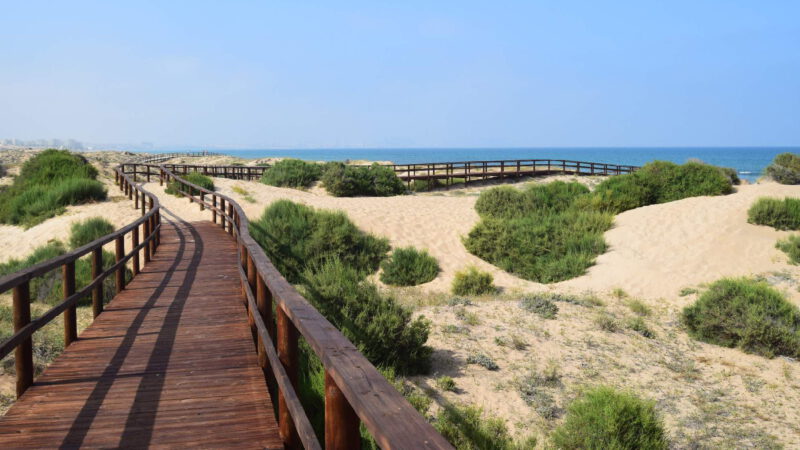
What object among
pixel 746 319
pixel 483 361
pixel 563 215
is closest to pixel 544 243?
pixel 563 215

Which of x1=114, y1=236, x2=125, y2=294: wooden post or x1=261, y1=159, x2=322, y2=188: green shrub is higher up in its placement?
x1=261, y1=159, x2=322, y2=188: green shrub

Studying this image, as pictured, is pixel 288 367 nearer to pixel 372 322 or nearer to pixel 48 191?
pixel 372 322

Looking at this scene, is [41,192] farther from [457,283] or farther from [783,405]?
[783,405]

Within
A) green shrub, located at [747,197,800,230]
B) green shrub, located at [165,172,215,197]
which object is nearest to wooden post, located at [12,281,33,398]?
green shrub, located at [747,197,800,230]

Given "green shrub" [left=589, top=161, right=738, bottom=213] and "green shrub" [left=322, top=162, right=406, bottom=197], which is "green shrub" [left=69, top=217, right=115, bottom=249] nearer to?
"green shrub" [left=322, top=162, right=406, bottom=197]

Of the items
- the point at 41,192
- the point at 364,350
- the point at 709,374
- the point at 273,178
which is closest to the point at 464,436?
the point at 364,350

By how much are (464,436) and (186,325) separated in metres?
3.21

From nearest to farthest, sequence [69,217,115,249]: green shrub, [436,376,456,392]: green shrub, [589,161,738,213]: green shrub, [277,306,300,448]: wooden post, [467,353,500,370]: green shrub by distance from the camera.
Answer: [277,306,300,448]: wooden post → [436,376,456,392]: green shrub → [467,353,500,370]: green shrub → [69,217,115,249]: green shrub → [589,161,738,213]: green shrub

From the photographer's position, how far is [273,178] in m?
32.8

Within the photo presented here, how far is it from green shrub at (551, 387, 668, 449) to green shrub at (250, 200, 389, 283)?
30.7ft

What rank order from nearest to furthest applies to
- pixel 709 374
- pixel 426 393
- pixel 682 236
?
1. pixel 426 393
2. pixel 709 374
3. pixel 682 236

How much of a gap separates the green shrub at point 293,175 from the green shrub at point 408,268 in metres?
16.9

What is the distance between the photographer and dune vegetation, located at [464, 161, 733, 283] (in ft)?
52.2

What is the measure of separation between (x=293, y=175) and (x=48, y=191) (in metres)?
12.2
